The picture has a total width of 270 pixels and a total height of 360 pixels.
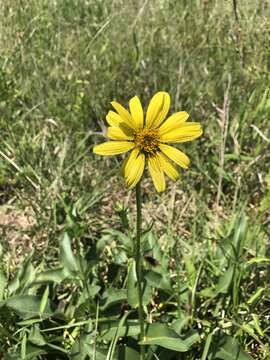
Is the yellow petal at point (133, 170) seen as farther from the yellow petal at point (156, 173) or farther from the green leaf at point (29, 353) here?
the green leaf at point (29, 353)

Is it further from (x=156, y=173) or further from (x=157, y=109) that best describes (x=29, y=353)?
(x=157, y=109)

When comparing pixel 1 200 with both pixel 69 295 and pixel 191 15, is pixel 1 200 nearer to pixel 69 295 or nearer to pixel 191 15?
pixel 69 295

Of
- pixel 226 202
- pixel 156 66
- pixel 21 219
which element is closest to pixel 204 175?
pixel 226 202

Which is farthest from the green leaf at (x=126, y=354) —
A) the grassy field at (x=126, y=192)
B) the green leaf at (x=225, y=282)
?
the green leaf at (x=225, y=282)

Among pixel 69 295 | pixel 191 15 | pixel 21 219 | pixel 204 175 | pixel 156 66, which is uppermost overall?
pixel 191 15

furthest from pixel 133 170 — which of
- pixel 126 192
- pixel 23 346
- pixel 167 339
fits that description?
pixel 126 192

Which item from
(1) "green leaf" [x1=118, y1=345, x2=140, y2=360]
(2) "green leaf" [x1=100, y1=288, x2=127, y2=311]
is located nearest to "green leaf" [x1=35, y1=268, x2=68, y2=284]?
(2) "green leaf" [x1=100, y1=288, x2=127, y2=311]

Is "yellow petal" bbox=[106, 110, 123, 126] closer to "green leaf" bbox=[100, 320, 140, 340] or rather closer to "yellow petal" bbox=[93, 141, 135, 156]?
"yellow petal" bbox=[93, 141, 135, 156]
